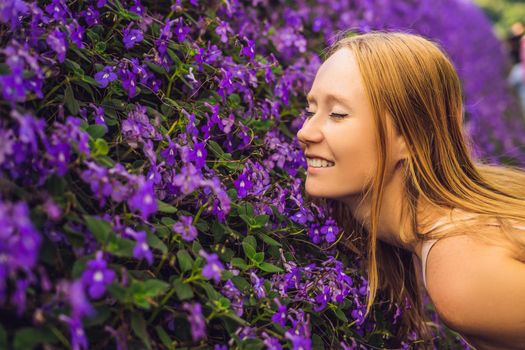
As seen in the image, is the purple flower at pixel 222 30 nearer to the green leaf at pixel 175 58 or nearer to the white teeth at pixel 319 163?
the green leaf at pixel 175 58

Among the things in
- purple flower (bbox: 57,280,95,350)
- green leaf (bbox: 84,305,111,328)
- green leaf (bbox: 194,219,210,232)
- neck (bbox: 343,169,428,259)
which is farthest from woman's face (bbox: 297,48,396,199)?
purple flower (bbox: 57,280,95,350)

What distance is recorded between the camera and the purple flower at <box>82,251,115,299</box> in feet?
4.14

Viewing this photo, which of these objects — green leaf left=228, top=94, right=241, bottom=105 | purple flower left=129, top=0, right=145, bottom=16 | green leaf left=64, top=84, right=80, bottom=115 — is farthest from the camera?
green leaf left=228, top=94, right=241, bottom=105

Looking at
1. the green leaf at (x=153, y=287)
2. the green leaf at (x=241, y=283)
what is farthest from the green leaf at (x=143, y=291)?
the green leaf at (x=241, y=283)

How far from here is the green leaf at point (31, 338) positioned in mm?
1217

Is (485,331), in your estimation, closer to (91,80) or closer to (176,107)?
(176,107)

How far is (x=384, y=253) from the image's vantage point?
8.46ft

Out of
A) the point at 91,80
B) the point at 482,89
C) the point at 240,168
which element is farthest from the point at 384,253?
the point at 482,89

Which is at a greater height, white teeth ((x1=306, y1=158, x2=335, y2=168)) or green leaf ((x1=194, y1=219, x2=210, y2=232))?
white teeth ((x1=306, y1=158, x2=335, y2=168))

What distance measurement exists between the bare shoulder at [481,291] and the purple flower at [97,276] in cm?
113

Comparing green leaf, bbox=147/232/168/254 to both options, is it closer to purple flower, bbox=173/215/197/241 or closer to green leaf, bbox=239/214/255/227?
purple flower, bbox=173/215/197/241

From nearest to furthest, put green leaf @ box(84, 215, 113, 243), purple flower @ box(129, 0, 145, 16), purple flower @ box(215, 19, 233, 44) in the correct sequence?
green leaf @ box(84, 215, 113, 243)
purple flower @ box(129, 0, 145, 16)
purple flower @ box(215, 19, 233, 44)

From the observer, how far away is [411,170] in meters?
2.22

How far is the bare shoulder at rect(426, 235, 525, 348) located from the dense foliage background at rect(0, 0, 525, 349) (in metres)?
0.33
